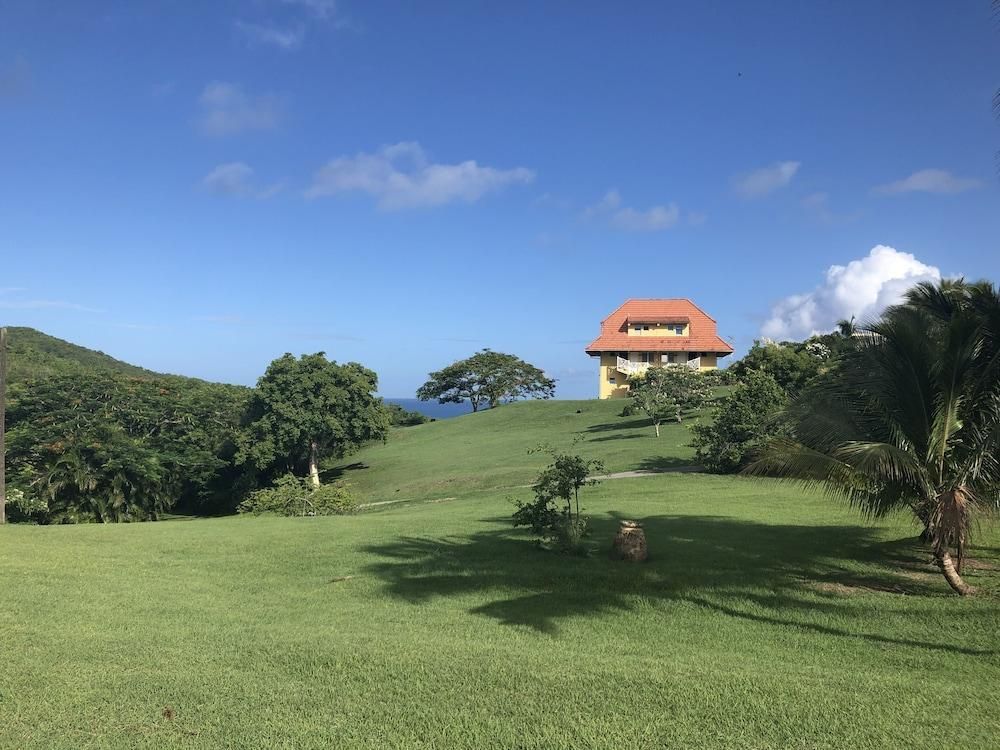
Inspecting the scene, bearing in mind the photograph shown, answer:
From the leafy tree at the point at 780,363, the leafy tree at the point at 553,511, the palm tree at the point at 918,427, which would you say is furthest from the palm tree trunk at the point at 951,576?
the leafy tree at the point at 780,363

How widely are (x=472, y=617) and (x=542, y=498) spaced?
4.80 metres

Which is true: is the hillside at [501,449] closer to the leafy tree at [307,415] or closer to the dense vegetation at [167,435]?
the leafy tree at [307,415]

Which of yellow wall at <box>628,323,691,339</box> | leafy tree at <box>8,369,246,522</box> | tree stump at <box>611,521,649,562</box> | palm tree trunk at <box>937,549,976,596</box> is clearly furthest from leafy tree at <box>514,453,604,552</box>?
yellow wall at <box>628,323,691,339</box>

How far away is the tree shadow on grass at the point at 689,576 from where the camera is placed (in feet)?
31.2

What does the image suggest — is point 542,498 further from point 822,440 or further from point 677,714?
point 677,714

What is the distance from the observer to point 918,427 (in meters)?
9.73

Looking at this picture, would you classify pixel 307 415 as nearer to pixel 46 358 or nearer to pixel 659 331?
pixel 46 358

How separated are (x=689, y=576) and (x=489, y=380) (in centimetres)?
6401

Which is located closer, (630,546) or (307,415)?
(630,546)

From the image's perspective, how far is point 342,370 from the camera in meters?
44.4

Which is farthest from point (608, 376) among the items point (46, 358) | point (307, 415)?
point (46, 358)

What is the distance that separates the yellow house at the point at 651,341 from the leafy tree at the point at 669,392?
668 inches

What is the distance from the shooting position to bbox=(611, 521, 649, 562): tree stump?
12547 millimetres

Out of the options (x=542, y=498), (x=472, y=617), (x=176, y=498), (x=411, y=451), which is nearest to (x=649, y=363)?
(x=411, y=451)
